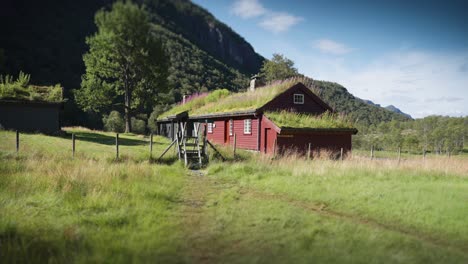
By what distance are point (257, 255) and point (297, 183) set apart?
20.7 feet

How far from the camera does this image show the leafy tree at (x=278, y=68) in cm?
6259

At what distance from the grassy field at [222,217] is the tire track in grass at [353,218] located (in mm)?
33

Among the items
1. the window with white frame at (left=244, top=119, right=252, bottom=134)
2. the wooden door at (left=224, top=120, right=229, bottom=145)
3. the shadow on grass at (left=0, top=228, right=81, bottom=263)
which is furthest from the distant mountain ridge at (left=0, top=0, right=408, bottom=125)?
the shadow on grass at (left=0, top=228, right=81, bottom=263)

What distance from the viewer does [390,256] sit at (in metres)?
5.23

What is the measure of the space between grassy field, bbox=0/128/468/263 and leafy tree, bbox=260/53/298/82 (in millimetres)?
51714

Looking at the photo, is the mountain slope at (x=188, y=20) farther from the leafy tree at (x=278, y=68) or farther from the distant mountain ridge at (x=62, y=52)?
the leafy tree at (x=278, y=68)

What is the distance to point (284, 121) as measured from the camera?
20.5 m

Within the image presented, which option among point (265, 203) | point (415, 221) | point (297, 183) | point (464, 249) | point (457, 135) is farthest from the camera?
point (457, 135)

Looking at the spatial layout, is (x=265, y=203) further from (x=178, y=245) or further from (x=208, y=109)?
(x=208, y=109)

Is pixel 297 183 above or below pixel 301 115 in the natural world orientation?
below

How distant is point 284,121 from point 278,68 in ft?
145

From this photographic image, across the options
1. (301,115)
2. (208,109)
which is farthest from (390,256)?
(208,109)

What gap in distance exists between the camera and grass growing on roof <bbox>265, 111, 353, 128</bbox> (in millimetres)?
20406

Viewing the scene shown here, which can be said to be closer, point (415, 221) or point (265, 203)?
point (415, 221)
